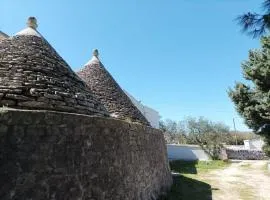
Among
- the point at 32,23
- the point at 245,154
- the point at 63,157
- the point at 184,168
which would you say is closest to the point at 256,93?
the point at 184,168

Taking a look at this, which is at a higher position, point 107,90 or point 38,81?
point 107,90

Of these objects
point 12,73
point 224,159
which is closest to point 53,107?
point 12,73

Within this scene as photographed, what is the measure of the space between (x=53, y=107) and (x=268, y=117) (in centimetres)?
1212

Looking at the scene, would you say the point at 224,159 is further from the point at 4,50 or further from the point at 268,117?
the point at 4,50

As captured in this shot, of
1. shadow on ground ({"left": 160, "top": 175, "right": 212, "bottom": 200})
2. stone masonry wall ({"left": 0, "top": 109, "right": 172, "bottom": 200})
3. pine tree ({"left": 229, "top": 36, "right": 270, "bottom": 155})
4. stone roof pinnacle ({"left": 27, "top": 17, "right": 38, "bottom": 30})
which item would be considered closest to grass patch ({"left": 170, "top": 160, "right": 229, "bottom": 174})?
pine tree ({"left": 229, "top": 36, "right": 270, "bottom": 155})

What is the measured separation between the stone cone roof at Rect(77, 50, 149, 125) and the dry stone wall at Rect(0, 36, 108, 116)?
10.1 ft

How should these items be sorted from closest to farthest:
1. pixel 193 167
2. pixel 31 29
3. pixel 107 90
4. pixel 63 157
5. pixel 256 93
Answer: pixel 63 157 < pixel 31 29 < pixel 107 90 < pixel 256 93 < pixel 193 167

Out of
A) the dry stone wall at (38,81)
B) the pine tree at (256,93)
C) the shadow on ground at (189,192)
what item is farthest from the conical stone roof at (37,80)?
the pine tree at (256,93)

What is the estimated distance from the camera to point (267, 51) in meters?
15.1

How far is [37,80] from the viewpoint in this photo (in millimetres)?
5957

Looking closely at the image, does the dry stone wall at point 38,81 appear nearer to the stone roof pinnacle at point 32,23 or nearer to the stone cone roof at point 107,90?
the stone roof pinnacle at point 32,23

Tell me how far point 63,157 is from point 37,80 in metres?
2.08

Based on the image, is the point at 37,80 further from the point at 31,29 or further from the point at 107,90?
the point at 107,90

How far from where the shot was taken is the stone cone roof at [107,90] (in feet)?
34.3
